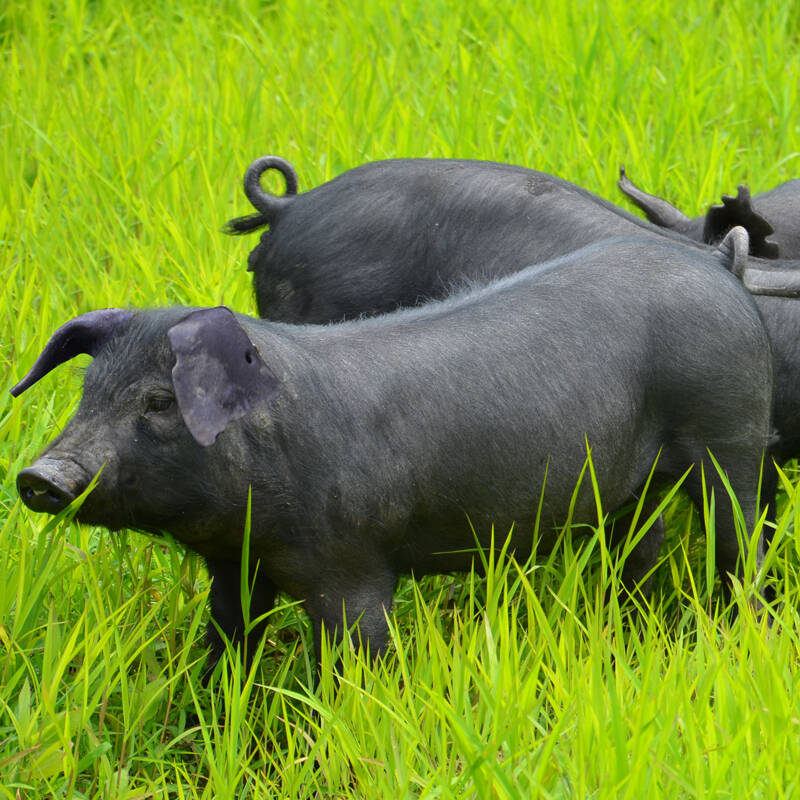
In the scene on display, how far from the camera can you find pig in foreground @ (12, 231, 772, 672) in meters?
2.58

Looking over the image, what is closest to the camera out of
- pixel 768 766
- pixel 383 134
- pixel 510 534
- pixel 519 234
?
pixel 768 766

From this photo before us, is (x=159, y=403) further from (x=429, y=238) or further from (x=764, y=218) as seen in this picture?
(x=764, y=218)

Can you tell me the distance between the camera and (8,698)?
2.75 meters

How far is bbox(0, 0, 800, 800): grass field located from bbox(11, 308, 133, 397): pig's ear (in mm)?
399

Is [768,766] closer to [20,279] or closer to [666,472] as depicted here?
[666,472]

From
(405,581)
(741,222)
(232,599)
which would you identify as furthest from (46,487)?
(741,222)

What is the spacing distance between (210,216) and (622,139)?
1.64 metres

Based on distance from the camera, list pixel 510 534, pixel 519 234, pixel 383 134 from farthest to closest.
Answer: pixel 383 134 < pixel 519 234 < pixel 510 534

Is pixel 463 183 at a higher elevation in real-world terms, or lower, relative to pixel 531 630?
higher

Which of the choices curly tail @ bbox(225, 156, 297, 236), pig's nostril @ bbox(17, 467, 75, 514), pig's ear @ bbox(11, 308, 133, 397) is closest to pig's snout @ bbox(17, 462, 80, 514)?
pig's nostril @ bbox(17, 467, 75, 514)

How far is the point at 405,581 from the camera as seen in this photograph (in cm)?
350

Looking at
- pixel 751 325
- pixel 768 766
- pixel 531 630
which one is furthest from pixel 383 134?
pixel 768 766

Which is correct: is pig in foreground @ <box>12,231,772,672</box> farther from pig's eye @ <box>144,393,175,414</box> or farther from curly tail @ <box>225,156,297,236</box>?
curly tail @ <box>225,156,297,236</box>

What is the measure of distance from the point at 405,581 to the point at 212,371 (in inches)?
46.4
